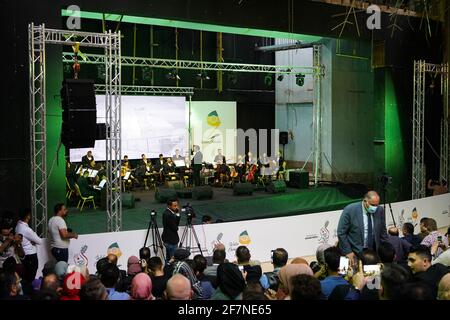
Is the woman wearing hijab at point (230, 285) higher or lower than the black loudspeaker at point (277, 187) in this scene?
higher

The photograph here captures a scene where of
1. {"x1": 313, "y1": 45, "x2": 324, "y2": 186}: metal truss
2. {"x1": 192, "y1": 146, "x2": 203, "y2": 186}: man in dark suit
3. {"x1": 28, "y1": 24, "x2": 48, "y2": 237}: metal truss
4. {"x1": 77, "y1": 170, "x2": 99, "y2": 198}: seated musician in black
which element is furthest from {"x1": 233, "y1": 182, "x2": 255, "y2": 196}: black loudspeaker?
{"x1": 28, "y1": 24, "x2": 48, "y2": 237}: metal truss

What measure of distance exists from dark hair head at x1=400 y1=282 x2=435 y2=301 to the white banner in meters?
6.27

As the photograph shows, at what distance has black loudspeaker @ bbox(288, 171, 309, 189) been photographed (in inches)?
712

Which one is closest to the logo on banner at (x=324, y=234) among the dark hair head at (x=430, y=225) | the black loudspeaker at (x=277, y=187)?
the dark hair head at (x=430, y=225)

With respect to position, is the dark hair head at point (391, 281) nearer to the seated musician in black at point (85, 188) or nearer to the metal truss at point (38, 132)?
the metal truss at point (38, 132)

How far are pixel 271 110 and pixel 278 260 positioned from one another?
60.9 feet

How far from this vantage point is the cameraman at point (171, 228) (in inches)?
370

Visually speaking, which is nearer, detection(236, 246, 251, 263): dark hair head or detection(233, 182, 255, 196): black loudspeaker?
detection(236, 246, 251, 263): dark hair head

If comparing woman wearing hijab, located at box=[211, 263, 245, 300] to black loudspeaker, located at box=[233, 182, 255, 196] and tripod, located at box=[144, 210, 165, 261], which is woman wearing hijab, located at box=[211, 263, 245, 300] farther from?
black loudspeaker, located at box=[233, 182, 255, 196]

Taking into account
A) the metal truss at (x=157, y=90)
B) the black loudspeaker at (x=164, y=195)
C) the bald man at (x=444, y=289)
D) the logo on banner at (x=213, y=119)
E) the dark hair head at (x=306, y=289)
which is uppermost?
the metal truss at (x=157, y=90)

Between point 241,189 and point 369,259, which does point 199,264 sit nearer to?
point 369,259

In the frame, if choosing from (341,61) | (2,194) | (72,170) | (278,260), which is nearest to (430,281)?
(278,260)

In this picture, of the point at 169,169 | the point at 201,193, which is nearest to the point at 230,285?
the point at 201,193
